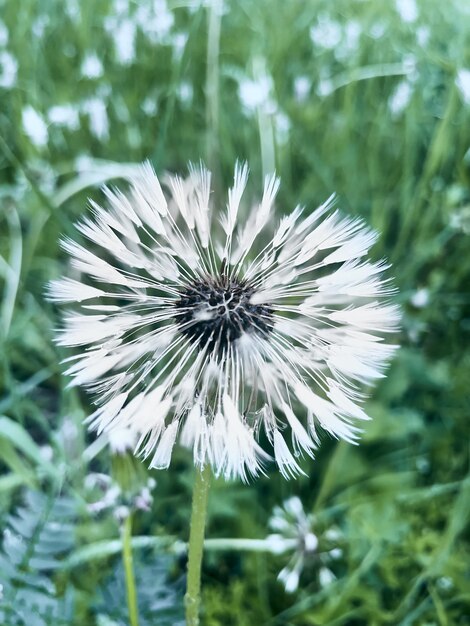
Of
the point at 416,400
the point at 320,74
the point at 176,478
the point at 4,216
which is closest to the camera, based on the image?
the point at 176,478

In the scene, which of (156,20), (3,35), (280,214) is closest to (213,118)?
(280,214)

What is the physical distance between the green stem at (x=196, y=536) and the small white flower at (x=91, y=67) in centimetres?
139

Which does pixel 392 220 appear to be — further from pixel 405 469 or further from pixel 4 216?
pixel 4 216

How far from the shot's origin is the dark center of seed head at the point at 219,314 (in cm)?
63

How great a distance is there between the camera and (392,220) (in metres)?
1.61

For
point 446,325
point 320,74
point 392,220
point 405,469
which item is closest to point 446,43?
point 320,74

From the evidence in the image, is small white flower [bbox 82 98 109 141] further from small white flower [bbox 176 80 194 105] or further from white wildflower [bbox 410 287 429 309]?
white wildflower [bbox 410 287 429 309]

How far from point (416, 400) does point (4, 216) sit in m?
0.95

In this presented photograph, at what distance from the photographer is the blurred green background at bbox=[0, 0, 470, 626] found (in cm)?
100

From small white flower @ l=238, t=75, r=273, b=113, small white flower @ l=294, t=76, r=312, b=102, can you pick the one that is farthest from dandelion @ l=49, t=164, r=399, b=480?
small white flower @ l=294, t=76, r=312, b=102

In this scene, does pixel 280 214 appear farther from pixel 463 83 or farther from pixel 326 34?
pixel 326 34

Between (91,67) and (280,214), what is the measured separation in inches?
27.2

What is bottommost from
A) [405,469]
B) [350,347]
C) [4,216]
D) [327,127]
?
[350,347]

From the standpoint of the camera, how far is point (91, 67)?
1.77 meters
